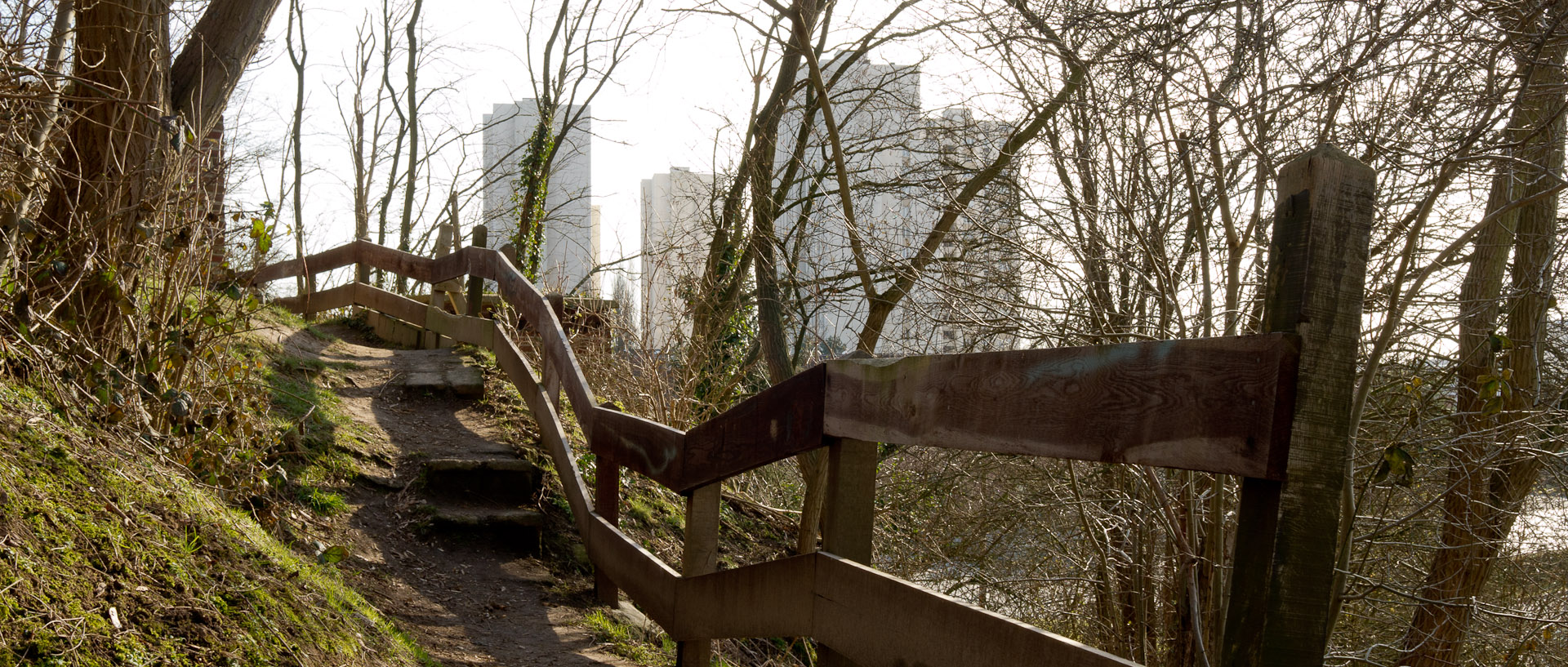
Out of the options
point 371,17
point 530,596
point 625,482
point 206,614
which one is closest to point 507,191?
point 371,17

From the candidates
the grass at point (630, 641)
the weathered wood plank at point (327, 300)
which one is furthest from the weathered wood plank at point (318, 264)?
the grass at point (630, 641)

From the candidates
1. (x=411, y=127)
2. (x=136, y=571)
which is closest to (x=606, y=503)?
(x=136, y=571)

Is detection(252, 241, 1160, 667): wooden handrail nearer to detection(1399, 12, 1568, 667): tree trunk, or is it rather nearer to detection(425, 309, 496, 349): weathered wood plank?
detection(425, 309, 496, 349): weathered wood plank

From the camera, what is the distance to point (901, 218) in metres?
7.85

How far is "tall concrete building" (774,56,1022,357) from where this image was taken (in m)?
5.92

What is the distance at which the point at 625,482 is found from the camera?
710 centimetres

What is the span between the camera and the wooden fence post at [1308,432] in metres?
1.58

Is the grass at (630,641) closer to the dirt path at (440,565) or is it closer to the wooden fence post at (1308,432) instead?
the dirt path at (440,565)

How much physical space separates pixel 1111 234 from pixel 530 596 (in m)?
3.48

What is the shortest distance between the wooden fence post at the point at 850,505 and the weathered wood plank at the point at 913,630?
0.20 ft

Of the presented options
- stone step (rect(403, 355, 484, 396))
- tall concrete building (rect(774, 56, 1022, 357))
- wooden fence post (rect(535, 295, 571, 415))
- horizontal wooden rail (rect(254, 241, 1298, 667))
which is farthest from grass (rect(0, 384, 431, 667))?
stone step (rect(403, 355, 484, 396))

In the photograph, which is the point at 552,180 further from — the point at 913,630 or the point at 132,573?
the point at 913,630

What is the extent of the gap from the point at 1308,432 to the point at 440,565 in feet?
14.4

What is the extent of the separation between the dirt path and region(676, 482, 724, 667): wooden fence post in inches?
19.7
